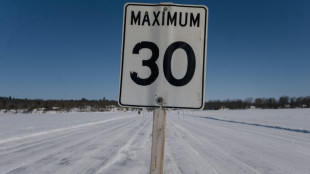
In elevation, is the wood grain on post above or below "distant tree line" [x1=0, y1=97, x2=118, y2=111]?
above

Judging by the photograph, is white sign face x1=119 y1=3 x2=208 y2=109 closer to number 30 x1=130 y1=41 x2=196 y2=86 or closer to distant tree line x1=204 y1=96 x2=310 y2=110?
number 30 x1=130 y1=41 x2=196 y2=86

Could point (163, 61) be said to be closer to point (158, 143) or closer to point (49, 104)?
point (158, 143)

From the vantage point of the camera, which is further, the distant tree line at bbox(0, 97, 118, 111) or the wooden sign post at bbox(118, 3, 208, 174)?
the distant tree line at bbox(0, 97, 118, 111)

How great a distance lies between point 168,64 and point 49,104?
519 feet

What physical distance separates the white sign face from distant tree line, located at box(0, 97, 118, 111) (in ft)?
409

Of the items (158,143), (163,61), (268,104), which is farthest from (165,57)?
(268,104)

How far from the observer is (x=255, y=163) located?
5504 mm

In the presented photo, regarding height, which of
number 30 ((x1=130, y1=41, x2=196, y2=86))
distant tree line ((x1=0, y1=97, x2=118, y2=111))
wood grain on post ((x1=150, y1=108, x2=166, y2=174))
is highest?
number 30 ((x1=130, y1=41, x2=196, y2=86))

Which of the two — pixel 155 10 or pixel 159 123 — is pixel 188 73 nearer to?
pixel 159 123

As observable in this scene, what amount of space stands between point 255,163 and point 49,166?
5.12m

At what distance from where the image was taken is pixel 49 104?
142125 mm

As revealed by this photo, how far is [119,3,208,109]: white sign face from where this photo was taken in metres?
1.64

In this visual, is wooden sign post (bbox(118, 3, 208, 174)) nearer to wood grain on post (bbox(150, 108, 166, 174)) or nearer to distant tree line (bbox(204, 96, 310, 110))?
wood grain on post (bbox(150, 108, 166, 174))

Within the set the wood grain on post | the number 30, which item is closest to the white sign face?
the number 30
